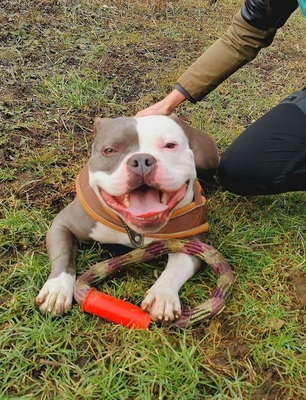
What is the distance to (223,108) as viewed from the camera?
175 inches

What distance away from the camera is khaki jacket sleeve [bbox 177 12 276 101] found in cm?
325

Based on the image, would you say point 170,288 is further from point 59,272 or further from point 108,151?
point 108,151

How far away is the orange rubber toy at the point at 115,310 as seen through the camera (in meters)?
2.29

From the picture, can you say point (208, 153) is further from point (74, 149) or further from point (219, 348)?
point (219, 348)

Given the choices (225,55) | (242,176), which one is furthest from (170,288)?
(225,55)

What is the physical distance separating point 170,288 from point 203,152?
1.18m

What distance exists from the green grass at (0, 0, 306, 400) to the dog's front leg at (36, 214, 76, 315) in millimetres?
63

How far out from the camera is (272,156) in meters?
3.15

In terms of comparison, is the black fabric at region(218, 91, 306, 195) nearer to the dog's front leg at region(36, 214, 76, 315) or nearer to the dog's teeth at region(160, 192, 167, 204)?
the dog's teeth at region(160, 192, 167, 204)

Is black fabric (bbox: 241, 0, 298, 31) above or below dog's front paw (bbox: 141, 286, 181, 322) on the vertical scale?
above

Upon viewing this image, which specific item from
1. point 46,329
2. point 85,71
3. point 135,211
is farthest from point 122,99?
point 46,329

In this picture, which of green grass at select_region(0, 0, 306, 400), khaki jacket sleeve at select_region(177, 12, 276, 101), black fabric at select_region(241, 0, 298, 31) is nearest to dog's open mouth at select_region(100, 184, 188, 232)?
green grass at select_region(0, 0, 306, 400)

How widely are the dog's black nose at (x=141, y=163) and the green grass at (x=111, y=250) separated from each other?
0.60 m

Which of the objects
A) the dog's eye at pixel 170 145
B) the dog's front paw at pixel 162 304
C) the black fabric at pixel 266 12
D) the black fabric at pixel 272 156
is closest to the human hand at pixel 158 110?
the black fabric at pixel 272 156
